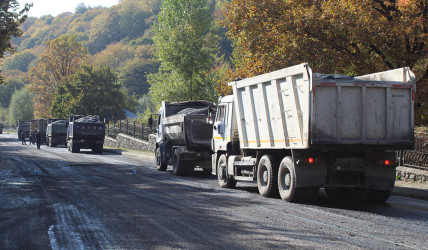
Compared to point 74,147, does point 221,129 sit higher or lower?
higher

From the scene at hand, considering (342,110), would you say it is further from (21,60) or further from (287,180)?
(21,60)

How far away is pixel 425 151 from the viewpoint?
15586 mm

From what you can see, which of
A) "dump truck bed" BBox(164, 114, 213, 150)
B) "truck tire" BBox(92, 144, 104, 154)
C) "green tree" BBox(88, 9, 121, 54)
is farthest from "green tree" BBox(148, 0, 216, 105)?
"green tree" BBox(88, 9, 121, 54)

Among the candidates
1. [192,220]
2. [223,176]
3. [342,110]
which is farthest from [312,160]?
[223,176]

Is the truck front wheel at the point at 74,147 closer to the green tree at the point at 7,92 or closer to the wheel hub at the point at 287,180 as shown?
the wheel hub at the point at 287,180

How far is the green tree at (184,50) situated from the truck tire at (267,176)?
87.1ft

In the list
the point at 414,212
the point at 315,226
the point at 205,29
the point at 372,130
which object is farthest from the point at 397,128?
the point at 205,29

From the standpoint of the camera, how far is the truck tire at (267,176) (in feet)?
40.8

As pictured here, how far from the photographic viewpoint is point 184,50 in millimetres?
38688

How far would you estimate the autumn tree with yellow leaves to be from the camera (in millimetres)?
15539

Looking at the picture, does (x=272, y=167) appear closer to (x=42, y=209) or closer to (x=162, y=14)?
(x=42, y=209)

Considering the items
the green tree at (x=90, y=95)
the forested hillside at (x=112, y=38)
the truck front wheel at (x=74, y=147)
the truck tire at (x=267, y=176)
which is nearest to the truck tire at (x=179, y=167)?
the truck tire at (x=267, y=176)

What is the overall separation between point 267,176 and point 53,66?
70.2 metres

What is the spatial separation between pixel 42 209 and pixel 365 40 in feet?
35.8
